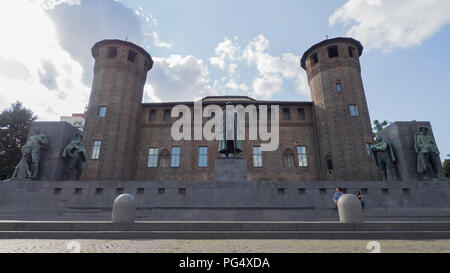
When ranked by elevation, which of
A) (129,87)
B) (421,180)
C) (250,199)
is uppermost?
(129,87)

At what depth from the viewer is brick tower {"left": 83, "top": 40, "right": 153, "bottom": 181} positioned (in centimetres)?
2450

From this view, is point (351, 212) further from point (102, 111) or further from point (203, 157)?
point (102, 111)

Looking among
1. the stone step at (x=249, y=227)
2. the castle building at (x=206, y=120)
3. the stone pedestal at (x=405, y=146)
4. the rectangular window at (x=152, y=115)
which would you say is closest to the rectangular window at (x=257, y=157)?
the castle building at (x=206, y=120)

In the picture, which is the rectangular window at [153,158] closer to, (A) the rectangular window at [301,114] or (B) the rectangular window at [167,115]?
(B) the rectangular window at [167,115]

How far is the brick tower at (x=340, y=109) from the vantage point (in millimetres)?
24391

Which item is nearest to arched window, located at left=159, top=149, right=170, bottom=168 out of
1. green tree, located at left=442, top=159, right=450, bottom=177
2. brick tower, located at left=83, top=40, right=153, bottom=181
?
brick tower, located at left=83, top=40, right=153, bottom=181

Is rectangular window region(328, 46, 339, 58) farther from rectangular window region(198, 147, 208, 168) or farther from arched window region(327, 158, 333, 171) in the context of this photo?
rectangular window region(198, 147, 208, 168)

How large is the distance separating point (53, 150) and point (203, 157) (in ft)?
51.0

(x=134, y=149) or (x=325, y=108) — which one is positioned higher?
(x=325, y=108)
